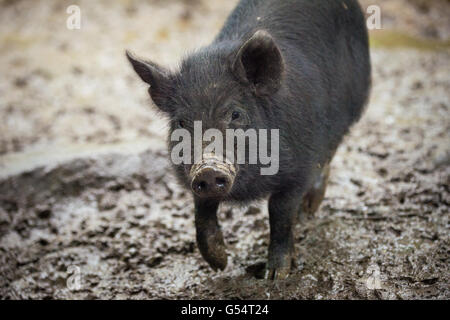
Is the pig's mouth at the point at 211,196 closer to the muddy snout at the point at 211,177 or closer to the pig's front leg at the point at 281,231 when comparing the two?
the muddy snout at the point at 211,177

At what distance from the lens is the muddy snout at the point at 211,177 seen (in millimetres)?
3074

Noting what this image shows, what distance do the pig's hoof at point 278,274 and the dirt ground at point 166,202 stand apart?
6 centimetres

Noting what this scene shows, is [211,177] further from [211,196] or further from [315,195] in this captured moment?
[315,195]

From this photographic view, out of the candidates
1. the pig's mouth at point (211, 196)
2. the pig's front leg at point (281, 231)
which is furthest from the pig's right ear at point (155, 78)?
the pig's front leg at point (281, 231)

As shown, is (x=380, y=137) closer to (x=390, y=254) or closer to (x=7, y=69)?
(x=390, y=254)

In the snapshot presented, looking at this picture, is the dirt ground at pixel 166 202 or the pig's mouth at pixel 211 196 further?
the dirt ground at pixel 166 202

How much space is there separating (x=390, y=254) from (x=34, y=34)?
344 inches

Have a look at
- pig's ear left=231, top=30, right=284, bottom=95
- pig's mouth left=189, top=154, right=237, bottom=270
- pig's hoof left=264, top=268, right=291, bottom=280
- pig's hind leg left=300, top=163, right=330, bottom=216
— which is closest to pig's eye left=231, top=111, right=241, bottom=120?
pig's ear left=231, top=30, right=284, bottom=95

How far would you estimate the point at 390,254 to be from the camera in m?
4.00

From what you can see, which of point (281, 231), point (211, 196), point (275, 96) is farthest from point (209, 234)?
point (275, 96)

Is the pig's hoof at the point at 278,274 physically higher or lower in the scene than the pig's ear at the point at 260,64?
lower

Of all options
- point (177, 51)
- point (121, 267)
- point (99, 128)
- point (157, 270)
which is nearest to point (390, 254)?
point (157, 270)

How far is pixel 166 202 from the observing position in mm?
5445

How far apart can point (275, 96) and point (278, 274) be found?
1.27m
